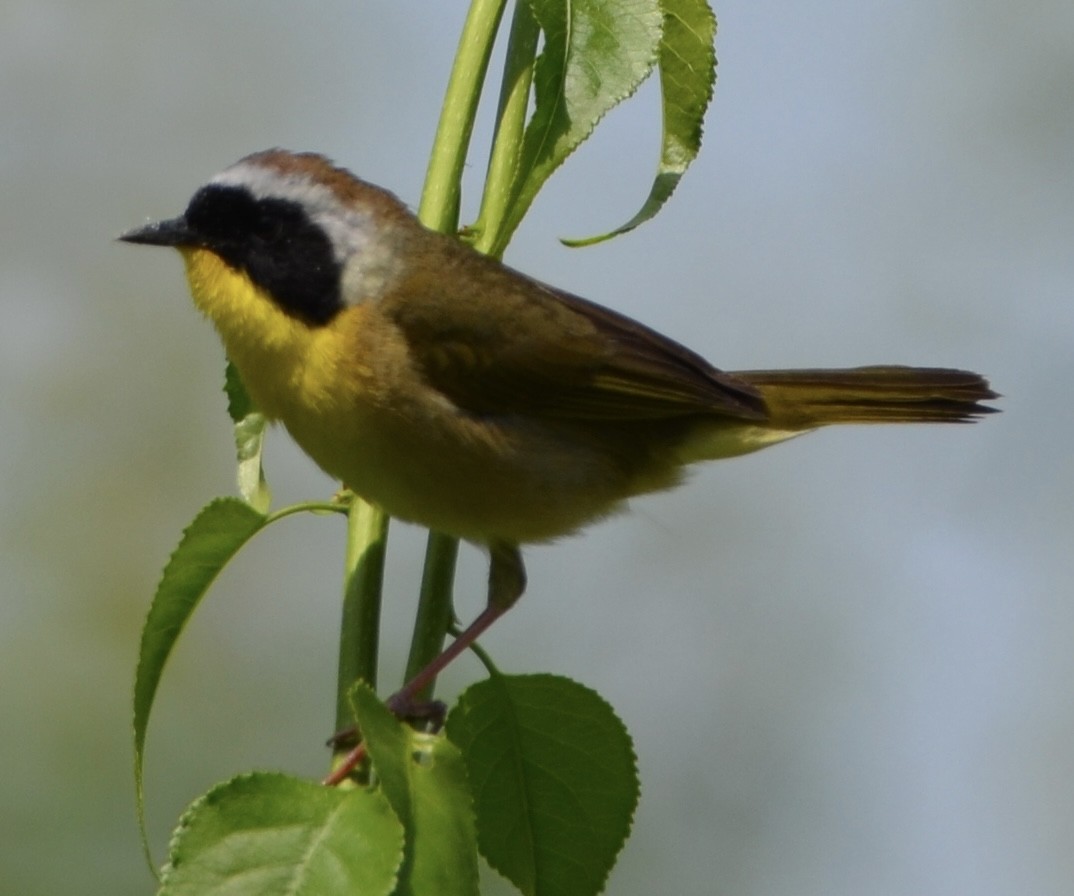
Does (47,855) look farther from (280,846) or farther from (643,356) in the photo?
(280,846)

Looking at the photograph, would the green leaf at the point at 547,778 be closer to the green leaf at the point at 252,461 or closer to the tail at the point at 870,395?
the green leaf at the point at 252,461

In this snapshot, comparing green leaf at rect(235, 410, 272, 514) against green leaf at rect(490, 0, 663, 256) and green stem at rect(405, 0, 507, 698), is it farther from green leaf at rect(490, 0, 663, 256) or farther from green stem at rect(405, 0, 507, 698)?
green leaf at rect(490, 0, 663, 256)

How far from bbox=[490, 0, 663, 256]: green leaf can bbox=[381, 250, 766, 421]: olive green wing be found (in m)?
1.07

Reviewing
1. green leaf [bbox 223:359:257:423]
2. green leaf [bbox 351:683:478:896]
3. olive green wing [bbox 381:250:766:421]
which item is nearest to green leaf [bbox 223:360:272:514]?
green leaf [bbox 223:359:257:423]

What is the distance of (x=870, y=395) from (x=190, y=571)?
201 centimetres

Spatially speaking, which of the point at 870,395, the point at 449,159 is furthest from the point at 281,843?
the point at 870,395

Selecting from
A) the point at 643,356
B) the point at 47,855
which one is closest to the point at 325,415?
the point at 643,356

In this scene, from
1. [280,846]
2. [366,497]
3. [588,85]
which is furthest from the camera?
[366,497]

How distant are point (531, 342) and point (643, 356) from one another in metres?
0.28

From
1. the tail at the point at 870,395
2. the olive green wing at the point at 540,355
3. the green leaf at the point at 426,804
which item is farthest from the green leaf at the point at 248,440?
the tail at the point at 870,395

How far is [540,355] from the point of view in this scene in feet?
11.2

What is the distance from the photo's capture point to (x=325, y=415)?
315 cm

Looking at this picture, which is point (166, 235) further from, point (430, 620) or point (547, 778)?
point (547, 778)

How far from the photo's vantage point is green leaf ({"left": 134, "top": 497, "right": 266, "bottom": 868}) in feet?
7.42
